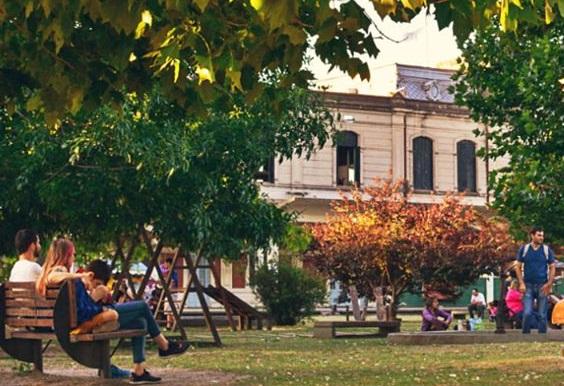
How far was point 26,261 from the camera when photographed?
543 inches

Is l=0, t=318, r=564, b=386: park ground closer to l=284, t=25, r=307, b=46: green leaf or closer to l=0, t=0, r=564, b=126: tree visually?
l=0, t=0, r=564, b=126: tree

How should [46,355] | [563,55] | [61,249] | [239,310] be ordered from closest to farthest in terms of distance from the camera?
1. [61,249]
2. [46,355]
3. [563,55]
4. [239,310]

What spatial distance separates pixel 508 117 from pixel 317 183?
28886 millimetres

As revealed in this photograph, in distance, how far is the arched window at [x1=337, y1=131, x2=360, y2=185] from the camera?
58812 mm

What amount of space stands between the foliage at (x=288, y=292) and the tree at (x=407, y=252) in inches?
33.9

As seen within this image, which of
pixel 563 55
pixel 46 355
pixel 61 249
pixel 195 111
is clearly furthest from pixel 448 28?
pixel 563 55

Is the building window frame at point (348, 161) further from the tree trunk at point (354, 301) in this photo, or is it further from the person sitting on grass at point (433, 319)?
the person sitting on grass at point (433, 319)

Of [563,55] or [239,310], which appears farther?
[239,310]

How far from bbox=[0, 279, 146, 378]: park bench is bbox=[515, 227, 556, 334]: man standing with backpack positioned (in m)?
9.26

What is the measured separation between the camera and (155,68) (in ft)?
32.1

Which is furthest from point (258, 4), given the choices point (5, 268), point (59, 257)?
point (5, 268)

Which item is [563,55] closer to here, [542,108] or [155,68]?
[542,108]

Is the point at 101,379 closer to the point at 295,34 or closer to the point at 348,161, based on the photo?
the point at 295,34

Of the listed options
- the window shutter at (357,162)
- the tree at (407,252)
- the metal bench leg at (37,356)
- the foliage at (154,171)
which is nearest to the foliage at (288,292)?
the tree at (407,252)
